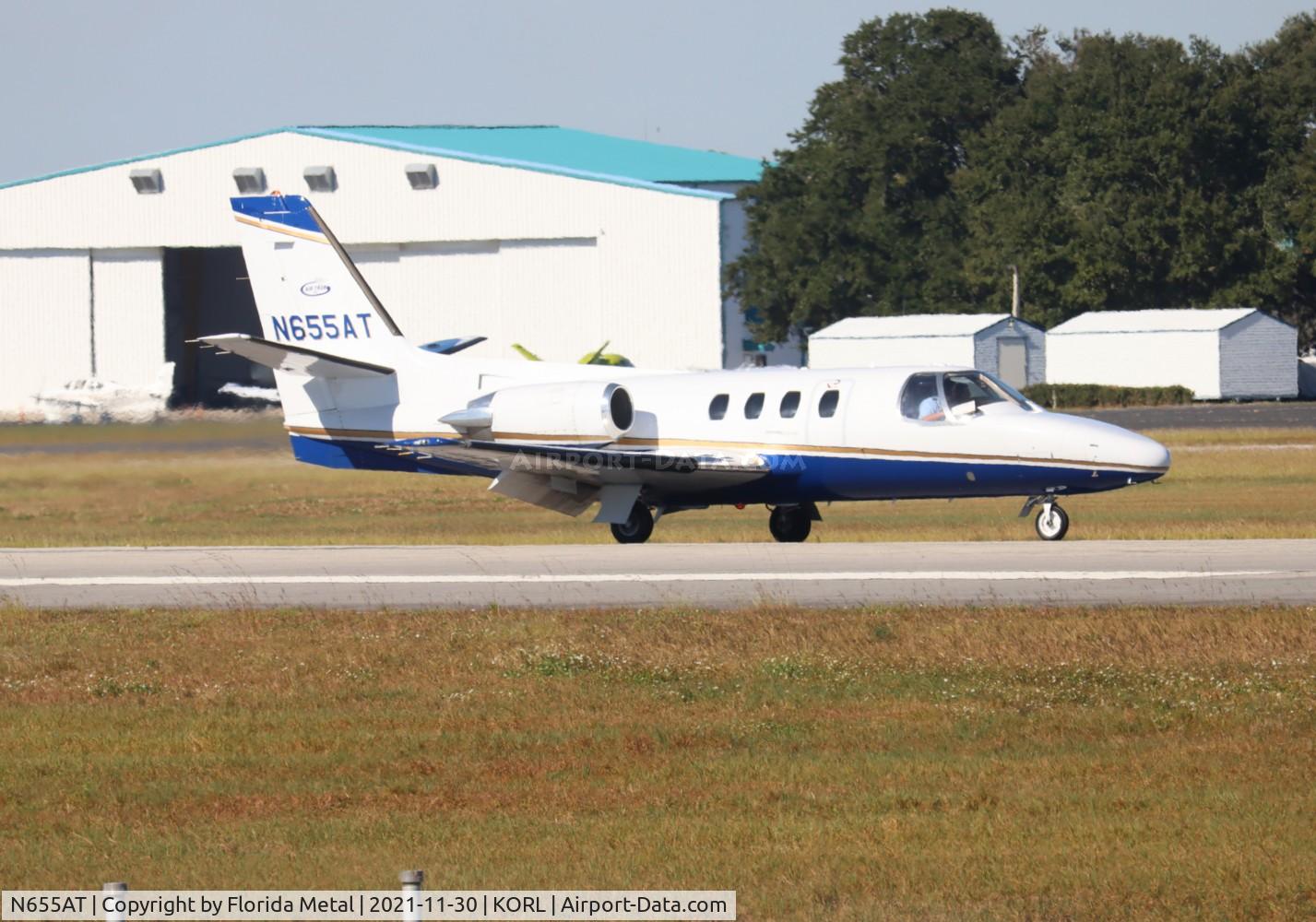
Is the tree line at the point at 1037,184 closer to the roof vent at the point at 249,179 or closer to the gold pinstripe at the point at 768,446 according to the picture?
the roof vent at the point at 249,179

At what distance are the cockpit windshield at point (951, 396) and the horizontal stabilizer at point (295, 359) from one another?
911 centimetres

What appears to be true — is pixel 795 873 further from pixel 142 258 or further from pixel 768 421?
pixel 142 258

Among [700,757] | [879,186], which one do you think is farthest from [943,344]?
[700,757]

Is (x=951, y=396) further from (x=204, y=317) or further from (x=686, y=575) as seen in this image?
(x=204, y=317)

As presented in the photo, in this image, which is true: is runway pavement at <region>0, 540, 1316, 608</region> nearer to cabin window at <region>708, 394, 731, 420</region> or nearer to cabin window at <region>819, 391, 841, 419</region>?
cabin window at <region>819, 391, 841, 419</region>

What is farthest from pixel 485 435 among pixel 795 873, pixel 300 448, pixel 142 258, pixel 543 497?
pixel 142 258

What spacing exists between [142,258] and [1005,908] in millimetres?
74159

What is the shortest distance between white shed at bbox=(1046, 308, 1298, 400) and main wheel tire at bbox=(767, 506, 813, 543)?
197 ft

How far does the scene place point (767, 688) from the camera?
14.7 metres

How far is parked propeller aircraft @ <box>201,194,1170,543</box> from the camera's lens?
26062 millimetres

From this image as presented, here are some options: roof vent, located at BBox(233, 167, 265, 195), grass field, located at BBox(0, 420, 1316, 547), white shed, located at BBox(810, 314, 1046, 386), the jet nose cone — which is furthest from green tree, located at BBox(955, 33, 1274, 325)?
the jet nose cone

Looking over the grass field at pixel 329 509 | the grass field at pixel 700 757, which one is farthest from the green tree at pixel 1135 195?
the grass field at pixel 700 757

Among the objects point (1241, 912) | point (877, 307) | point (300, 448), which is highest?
point (877, 307)

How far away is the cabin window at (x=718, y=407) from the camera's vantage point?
92.2 feet
